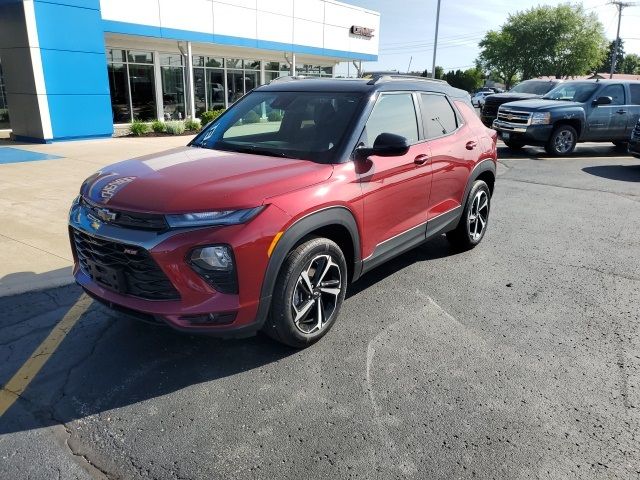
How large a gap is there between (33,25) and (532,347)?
1451 cm

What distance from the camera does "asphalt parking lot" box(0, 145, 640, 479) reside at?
8.29 ft

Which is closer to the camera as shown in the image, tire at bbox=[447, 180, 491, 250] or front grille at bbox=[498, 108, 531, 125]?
tire at bbox=[447, 180, 491, 250]

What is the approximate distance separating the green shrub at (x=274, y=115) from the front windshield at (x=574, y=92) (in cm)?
1168

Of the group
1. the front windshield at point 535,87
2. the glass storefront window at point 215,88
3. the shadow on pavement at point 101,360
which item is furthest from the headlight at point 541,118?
the glass storefront window at point 215,88

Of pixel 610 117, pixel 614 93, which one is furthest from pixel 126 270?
pixel 614 93

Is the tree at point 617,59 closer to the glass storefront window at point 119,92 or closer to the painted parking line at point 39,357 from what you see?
the glass storefront window at point 119,92

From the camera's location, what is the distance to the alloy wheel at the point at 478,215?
5.58m

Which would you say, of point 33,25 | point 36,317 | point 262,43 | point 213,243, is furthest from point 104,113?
point 213,243

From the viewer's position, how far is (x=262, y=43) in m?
21.0

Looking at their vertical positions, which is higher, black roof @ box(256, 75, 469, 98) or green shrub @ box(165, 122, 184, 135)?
black roof @ box(256, 75, 469, 98)

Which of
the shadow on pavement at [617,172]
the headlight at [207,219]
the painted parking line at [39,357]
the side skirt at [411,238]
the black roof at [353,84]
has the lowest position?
the painted parking line at [39,357]

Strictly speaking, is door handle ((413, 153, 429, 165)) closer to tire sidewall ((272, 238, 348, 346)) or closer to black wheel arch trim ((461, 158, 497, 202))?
black wheel arch trim ((461, 158, 497, 202))

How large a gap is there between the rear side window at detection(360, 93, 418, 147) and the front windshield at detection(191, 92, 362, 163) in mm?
176

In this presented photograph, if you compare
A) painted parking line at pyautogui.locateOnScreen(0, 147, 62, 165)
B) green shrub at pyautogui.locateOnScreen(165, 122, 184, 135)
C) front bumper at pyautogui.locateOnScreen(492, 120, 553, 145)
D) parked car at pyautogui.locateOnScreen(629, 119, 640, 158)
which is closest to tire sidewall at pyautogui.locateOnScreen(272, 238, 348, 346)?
painted parking line at pyautogui.locateOnScreen(0, 147, 62, 165)
